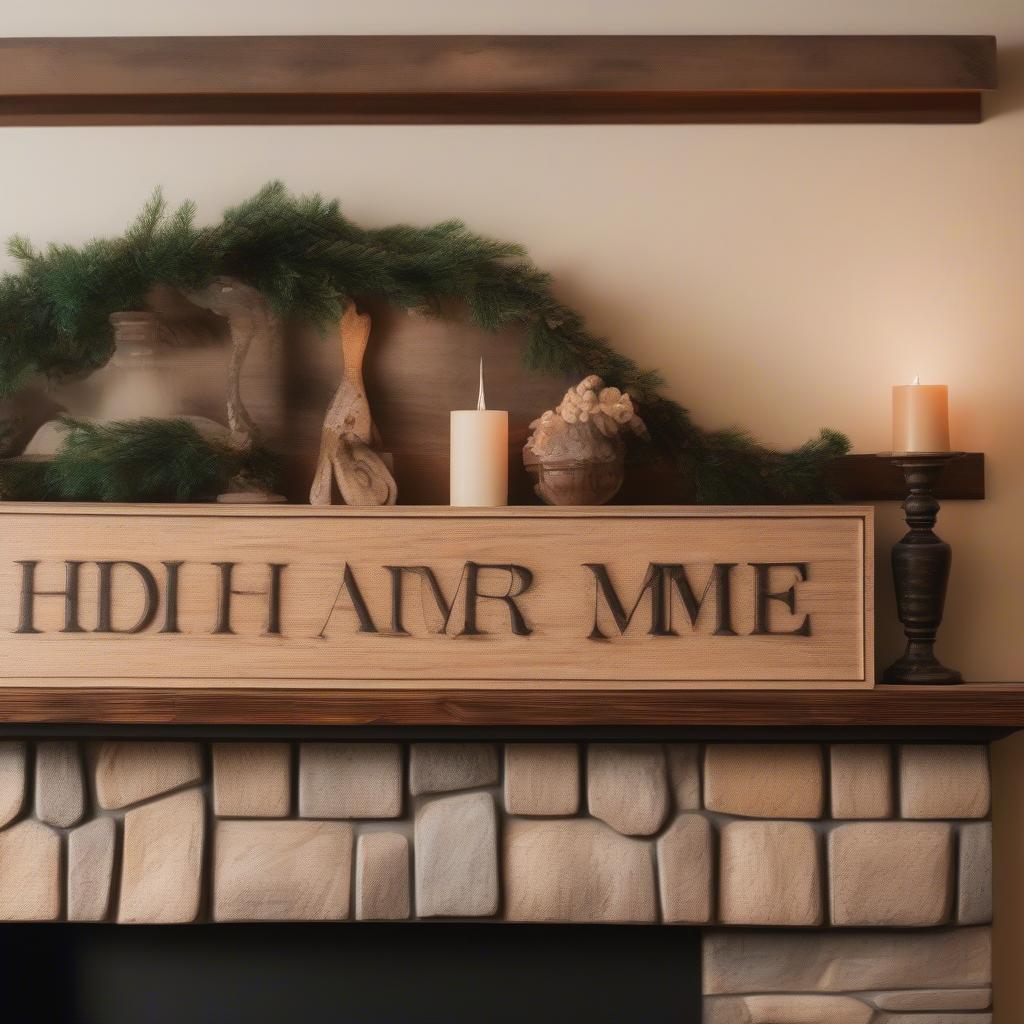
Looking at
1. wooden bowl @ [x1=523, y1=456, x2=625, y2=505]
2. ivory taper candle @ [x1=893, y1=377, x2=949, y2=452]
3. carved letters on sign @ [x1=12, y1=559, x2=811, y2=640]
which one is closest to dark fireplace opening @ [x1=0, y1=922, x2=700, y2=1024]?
carved letters on sign @ [x1=12, y1=559, x2=811, y2=640]

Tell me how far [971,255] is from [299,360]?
1.05 meters

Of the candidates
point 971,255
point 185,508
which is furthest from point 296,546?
point 971,255

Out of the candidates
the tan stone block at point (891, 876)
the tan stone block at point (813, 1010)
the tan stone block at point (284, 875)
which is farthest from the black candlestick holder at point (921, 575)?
the tan stone block at point (284, 875)

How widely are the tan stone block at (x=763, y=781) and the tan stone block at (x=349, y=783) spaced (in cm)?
45

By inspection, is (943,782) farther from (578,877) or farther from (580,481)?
(580,481)

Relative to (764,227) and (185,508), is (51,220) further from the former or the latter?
(764,227)

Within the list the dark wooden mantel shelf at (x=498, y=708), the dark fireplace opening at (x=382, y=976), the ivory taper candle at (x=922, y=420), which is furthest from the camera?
the dark fireplace opening at (x=382, y=976)

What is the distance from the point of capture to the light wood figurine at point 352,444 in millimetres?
1577

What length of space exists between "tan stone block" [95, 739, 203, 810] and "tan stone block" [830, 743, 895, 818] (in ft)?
2.97

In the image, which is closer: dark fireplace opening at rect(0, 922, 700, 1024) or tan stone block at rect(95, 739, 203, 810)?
tan stone block at rect(95, 739, 203, 810)

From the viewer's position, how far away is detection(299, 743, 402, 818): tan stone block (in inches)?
60.9

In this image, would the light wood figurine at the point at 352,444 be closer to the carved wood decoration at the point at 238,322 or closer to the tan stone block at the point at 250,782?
the carved wood decoration at the point at 238,322

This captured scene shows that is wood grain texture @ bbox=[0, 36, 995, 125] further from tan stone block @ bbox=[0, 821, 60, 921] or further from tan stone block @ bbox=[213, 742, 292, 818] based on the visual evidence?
tan stone block @ bbox=[0, 821, 60, 921]

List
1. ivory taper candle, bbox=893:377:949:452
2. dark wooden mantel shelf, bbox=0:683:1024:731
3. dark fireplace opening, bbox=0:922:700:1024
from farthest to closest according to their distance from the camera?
dark fireplace opening, bbox=0:922:700:1024 → ivory taper candle, bbox=893:377:949:452 → dark wooden mantel shelf, bbox=0:683:1024:731
